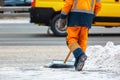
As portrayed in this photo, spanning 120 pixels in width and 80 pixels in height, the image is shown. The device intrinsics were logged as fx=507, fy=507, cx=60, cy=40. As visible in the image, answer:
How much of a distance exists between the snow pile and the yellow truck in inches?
272

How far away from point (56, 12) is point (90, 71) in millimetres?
8619

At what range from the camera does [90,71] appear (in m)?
8.02

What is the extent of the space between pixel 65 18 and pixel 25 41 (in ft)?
24.0

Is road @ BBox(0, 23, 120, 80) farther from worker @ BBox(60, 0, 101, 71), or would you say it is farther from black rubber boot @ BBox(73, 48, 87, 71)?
worker @ BBox(60, 0, 101, 71)

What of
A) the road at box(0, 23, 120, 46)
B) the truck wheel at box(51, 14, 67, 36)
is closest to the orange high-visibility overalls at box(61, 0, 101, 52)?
the road at box(0, 23, 120, 46)

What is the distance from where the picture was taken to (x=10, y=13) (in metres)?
26.6

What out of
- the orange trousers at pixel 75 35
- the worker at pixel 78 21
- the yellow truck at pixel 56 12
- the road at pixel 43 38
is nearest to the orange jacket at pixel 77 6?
the worker at pixel 78 21

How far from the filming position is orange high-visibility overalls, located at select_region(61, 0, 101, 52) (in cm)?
805

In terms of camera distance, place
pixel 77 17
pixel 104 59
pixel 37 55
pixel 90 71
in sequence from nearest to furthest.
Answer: pixel 90 71, pixel 77 17, pixel 104 59, pixel 37 55

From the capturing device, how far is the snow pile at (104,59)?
835 centimetres

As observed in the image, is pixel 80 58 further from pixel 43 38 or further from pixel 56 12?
pixel 56 12

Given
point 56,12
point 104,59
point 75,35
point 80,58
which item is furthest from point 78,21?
point 56,12

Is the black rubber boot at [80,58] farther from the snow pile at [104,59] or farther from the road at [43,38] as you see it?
the road at [43,38]

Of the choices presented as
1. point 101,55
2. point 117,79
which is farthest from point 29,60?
point 117,79
